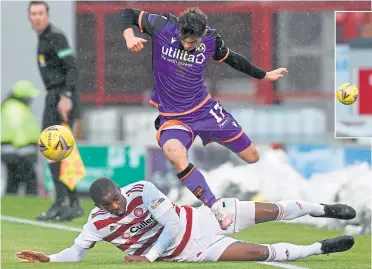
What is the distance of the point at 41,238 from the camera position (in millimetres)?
11742

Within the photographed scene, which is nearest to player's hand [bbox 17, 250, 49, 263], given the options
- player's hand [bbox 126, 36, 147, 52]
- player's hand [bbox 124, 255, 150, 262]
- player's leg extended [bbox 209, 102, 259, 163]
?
player's hand [bbox 124, 255, 150, 262]

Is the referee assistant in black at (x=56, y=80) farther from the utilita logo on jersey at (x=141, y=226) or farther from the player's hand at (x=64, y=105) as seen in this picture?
the utilita logo on jersey at (x=141, y=226)

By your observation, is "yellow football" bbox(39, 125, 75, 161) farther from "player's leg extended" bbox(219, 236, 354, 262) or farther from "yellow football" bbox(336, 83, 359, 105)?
"yellow football" bbox(336, 83, 359, 105)

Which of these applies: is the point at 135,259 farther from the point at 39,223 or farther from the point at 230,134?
the point at 39,223

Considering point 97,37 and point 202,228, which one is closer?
point 202,228

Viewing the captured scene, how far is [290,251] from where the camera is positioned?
369 inches

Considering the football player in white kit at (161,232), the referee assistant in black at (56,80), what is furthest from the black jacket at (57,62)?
the football player in white kit at (161,232)

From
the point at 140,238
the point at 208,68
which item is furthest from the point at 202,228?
the point at 208,68

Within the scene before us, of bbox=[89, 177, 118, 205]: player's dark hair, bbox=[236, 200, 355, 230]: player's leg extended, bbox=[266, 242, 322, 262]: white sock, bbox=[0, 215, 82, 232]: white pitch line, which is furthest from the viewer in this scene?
bbox=[0, 215, 82, 232]: white pitch line

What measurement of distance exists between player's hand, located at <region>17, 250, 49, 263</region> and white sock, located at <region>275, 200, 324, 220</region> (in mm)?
1881

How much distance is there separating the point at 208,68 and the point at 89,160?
3.75 m

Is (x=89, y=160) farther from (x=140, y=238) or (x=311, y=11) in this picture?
(x=140, y=238)

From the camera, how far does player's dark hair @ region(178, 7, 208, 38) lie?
9.69 meters

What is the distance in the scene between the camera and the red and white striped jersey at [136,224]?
8945 millimetres
